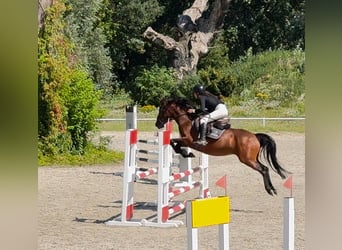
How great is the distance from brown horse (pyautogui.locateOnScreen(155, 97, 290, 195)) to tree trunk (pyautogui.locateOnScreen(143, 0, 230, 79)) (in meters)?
17.5

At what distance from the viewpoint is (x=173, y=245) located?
659cm

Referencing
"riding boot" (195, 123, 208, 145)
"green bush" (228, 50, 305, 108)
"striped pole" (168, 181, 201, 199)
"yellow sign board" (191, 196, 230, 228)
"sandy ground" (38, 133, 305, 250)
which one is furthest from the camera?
"green bush" (228, 50, 305, 108)

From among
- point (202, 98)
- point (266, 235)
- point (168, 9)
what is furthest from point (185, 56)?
point (266, 235)

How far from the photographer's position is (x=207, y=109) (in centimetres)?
955

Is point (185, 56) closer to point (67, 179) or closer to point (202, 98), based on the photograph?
point (67, 179)

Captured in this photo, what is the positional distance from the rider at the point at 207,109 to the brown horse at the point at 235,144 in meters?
0.14

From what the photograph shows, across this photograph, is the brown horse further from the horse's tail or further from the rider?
the rider

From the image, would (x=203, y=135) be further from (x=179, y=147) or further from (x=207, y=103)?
(x=179, y=147)

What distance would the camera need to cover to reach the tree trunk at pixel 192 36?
27719 millimetres

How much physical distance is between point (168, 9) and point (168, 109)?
25.6 m

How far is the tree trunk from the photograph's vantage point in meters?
27.7

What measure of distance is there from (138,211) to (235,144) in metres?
1.48

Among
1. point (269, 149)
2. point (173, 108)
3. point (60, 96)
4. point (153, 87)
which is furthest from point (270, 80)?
point (269, 149)

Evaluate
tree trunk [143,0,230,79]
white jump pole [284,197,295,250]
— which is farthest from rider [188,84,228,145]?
tree trunk [143,0,230,79]
